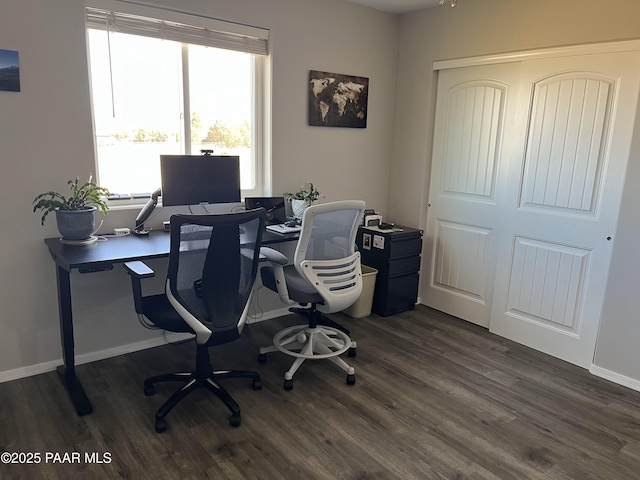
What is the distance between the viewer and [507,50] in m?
3.37

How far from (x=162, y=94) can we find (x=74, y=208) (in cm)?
102

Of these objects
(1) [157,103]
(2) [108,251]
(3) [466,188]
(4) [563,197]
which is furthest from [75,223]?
(4) [563,197]

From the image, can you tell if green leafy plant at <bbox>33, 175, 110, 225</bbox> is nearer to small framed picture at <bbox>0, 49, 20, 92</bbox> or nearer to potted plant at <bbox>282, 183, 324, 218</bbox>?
small framed picture at <bbox>0, 49, 20, 92</bbox>

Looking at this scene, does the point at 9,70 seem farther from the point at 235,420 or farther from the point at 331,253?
the point at 235,420

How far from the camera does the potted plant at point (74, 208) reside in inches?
102

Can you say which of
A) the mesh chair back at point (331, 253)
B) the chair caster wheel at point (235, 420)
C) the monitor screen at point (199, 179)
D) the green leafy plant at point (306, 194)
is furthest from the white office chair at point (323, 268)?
the green leafy plant at point (306, 194)

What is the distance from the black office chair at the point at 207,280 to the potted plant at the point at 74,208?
48 cm

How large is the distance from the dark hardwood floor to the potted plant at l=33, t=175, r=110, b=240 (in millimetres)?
904

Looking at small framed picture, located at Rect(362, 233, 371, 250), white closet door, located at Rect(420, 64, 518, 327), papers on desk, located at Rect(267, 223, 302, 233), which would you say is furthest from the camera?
small framed picture, located at Rect(362, 233, 371, 250)

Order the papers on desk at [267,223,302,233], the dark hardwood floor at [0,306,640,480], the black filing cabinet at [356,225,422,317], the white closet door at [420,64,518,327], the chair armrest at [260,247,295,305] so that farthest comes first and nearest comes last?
the black filing cabinet at [356,225,422,317]
the white closet door at [420,64,518,327]
the papers on desk at [267,223,302,233]
the chair armrest at [260,247,295,305]
the dark hardwood floor at [0,306,640,480]

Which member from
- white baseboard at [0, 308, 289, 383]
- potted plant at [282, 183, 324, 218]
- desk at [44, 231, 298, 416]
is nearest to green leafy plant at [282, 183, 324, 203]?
potted plant at [282, 183, 324, 218]

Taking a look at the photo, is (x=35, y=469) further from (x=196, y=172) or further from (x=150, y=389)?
(x=196, y=172)

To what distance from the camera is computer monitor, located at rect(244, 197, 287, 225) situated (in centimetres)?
346

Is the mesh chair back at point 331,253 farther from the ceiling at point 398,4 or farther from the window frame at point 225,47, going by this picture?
the ceiling at point 398,4
